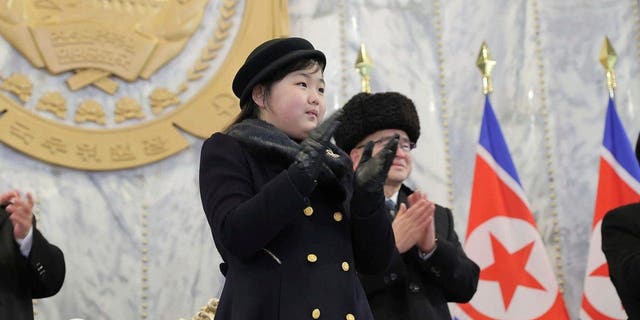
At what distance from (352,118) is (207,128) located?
54.3 inches

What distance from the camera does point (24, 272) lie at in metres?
3.79

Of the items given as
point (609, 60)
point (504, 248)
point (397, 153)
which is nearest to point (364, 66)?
point (504, 248)

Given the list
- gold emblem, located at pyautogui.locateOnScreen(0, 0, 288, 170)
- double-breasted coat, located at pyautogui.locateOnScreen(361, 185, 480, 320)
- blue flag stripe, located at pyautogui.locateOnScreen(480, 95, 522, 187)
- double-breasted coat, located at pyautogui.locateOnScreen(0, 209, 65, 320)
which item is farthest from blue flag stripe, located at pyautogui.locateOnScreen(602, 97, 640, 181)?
double-breasted coat, located at pyautogui.locateOnScreen(0, 209, 65, 320)

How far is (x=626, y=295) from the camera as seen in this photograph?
3.44 meters

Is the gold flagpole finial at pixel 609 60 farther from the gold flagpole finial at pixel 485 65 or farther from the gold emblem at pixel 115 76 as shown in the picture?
the gold emblem at pixel 115 76

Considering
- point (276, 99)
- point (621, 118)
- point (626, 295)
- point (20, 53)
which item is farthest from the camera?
point (621, 118)

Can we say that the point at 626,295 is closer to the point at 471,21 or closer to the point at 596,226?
the point at 596,226

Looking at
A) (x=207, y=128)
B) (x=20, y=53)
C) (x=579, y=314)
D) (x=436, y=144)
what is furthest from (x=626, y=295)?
(x=20, y=53)

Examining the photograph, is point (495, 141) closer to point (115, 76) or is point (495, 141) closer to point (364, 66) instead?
point (364, 66)

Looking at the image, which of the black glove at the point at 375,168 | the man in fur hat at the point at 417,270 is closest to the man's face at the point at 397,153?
the man in fur hat at the point at 417,270

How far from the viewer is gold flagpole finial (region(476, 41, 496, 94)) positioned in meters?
4.95

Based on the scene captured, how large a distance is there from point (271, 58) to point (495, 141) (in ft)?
8.58

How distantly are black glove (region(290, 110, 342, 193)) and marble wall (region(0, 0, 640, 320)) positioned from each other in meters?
2.59

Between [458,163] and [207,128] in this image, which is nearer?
[207,128]
